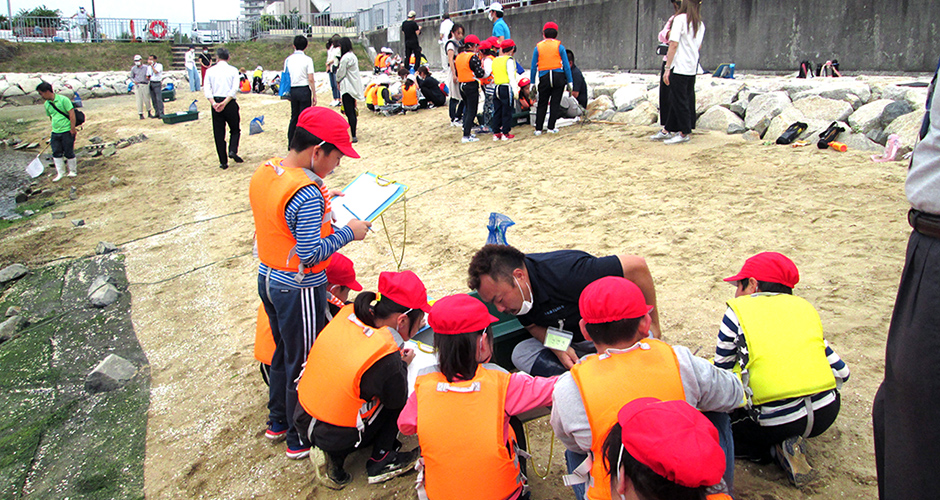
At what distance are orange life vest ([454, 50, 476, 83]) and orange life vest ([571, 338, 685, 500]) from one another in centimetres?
820

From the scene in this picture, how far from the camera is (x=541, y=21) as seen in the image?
16156 millimetres

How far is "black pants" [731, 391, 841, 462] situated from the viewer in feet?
7.81

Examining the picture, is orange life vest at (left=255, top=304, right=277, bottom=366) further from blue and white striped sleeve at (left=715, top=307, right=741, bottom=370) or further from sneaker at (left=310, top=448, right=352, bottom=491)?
blue and white striped sleeve at (left=715, top=307, right=741, bottom=370)

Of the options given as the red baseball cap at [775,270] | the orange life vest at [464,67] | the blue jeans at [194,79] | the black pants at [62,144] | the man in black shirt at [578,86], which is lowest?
the red baseball cap at [775,270]

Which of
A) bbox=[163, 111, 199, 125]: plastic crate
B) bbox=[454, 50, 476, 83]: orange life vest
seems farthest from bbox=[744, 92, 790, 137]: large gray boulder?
bbox=[163, 111, 199, 125]: plastic crate

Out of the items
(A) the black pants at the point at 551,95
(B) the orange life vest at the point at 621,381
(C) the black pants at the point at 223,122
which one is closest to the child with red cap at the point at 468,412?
(B) the orange life vest at the point at 621,381

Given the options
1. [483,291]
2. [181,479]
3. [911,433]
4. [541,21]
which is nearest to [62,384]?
[181,479]

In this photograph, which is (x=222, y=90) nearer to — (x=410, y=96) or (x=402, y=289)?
(x=410, y=96)

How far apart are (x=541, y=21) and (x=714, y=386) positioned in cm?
1566

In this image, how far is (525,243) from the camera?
213 inches

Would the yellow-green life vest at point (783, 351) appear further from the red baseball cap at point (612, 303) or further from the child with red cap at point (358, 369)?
the child with red cap at point (358, 369)

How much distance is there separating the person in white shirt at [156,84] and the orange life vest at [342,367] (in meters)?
16.4

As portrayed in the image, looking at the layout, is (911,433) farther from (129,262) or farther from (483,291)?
(129,262)

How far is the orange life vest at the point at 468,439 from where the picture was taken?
86.4 inches
